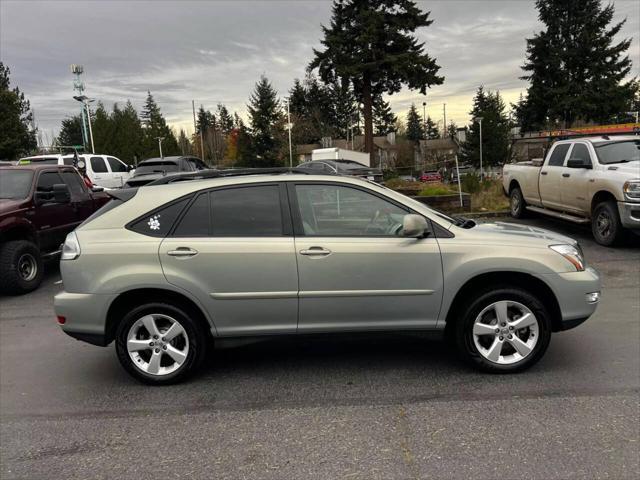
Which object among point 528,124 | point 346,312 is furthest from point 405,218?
point 528,124

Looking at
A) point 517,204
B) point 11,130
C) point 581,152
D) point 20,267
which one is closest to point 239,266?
point 20,267

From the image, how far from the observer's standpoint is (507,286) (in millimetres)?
4039

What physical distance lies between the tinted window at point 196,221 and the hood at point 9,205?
485 centimetres

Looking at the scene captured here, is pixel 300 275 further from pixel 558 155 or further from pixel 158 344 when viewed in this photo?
pixel 558 155

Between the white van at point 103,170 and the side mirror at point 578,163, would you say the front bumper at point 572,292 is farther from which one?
the white van at point 103,170

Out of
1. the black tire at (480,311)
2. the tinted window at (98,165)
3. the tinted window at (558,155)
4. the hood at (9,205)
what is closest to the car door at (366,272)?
the black tire at (480,311)

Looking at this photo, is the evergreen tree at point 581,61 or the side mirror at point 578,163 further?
the evergreen tree at point 581,61

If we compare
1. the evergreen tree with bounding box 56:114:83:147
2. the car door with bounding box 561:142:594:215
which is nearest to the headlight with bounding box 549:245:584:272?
the car door with bounding box 561:142:594:215

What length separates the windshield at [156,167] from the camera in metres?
14.7

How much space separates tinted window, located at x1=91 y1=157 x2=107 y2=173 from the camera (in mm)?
18684

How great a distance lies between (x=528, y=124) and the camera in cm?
4553

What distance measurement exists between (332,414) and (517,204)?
32.8 feet

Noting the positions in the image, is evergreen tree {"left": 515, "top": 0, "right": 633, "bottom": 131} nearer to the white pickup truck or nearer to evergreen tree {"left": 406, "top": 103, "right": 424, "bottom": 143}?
the white pickup truck

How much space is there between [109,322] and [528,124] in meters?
47.5
